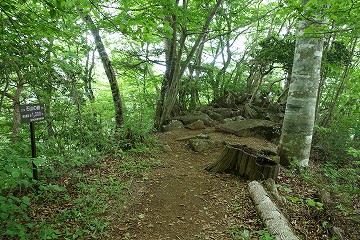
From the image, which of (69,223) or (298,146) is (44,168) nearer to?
(69,223)

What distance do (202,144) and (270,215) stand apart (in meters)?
3.75

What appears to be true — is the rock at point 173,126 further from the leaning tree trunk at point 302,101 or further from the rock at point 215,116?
the leaning tree trunk at point 302,101

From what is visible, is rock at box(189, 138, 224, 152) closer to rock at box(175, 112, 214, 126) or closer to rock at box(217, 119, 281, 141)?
rock at box(217, 119, 281, 141)

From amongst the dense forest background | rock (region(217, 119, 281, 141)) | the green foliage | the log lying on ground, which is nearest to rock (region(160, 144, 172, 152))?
the dense forest background

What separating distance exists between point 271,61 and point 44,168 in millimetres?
7907

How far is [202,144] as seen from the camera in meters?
6.92

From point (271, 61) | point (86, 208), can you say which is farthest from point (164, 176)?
point (271, 61)

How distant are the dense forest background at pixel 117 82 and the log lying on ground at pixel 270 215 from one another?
3.23ft

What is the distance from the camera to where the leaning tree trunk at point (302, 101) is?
486cm

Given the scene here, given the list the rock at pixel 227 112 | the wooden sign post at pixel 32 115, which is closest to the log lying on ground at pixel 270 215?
the wooden sign post at pixel 32 115

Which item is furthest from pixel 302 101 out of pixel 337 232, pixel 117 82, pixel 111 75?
pixel 117 82

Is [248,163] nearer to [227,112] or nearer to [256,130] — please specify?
[256,130]

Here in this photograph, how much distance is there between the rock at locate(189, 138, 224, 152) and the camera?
6.83 metres

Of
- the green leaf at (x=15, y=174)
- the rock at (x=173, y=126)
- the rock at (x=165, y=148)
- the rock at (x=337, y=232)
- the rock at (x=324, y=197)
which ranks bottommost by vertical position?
the rock at (x=337, y=232)
